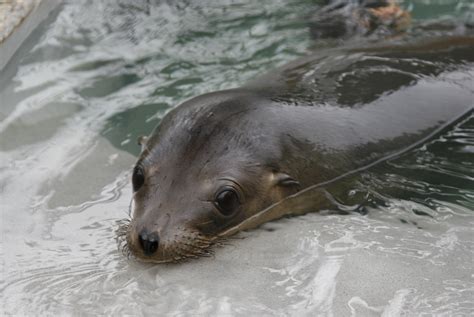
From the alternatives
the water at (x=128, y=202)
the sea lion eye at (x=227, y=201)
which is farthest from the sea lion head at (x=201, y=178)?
the water at (x=128, y=202)

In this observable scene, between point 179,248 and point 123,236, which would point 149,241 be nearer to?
point 179,248

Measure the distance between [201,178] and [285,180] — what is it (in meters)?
0.52

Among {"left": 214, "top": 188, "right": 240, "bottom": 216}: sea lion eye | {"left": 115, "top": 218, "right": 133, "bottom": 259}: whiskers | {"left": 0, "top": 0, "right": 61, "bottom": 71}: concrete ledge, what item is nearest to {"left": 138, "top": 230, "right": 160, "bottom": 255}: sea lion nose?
{"left": 115, "top": 218, "right": 133, "bottom": 259}: whiskers

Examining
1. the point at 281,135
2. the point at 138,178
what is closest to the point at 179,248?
the point at 138,178

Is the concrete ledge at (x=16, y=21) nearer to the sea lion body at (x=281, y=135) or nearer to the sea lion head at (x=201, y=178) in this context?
the sea lion body at (x=281, y=135)

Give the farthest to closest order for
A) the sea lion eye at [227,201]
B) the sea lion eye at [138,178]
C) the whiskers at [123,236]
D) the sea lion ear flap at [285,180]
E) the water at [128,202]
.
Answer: the sea lion ear flap at [285,180] → the sea lion eye at [138,178] → the sea lion eye at [227,201] → the whiskers at [123,236] → the water at [128,202]

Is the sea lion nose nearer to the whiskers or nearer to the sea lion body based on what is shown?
the sea lion body

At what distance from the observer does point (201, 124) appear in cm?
435

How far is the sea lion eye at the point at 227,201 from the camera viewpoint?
13.4 feet

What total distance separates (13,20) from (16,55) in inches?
13.0

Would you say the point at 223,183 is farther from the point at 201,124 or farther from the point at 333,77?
the point at 333,77

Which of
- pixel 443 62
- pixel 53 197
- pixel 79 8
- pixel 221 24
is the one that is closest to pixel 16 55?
pixel 79 8

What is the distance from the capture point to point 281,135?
4461 millimetres

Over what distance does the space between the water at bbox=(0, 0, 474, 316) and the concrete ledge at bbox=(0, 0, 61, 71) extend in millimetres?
114
